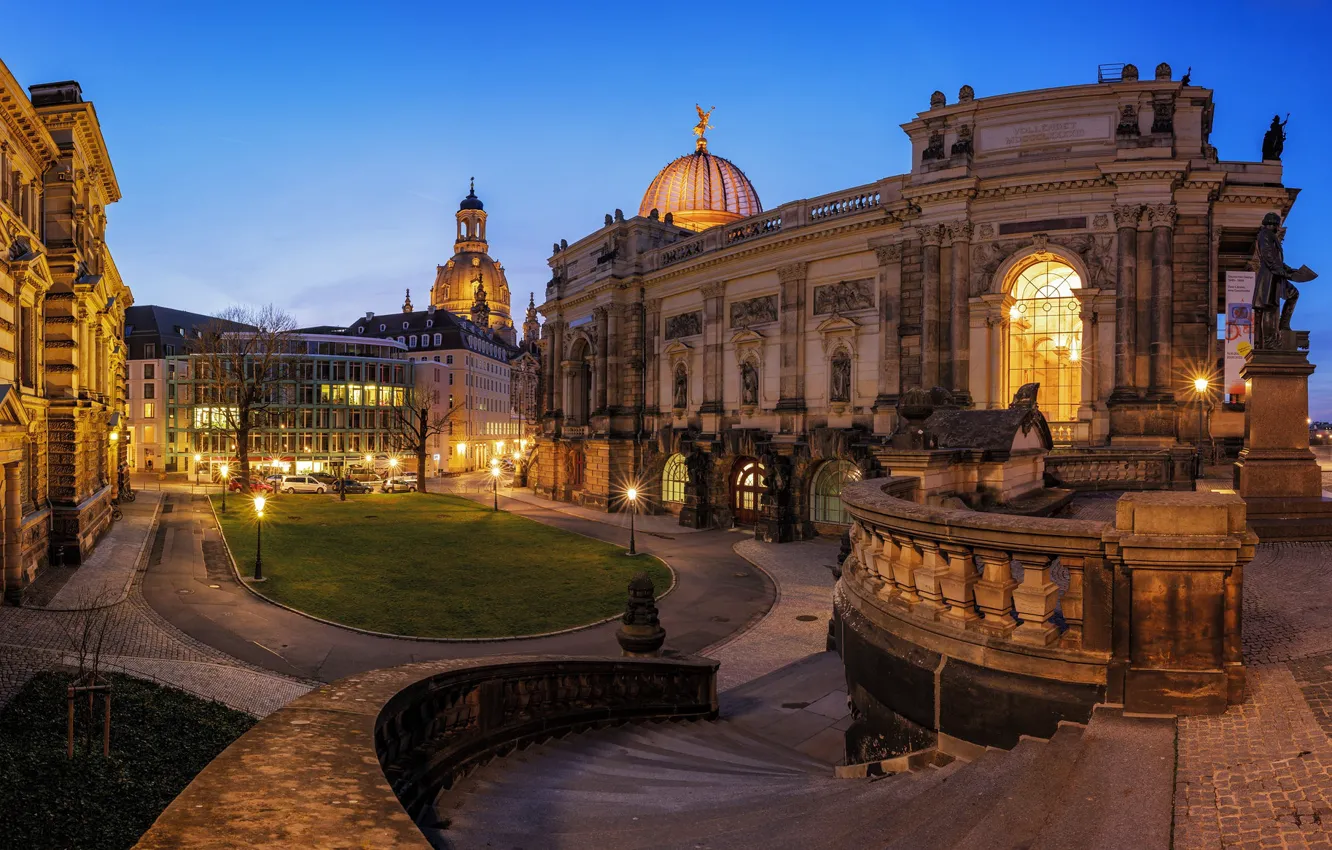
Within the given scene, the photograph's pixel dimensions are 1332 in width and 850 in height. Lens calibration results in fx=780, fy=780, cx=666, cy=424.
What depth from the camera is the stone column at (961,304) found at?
95.9 ft

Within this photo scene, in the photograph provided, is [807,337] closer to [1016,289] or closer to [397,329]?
[1016,289]

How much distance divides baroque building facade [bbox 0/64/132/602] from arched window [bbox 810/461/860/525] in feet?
87.8

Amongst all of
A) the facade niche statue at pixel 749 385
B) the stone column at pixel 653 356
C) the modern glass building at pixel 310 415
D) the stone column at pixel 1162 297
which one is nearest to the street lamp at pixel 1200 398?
the stone column at pixel 1162 297

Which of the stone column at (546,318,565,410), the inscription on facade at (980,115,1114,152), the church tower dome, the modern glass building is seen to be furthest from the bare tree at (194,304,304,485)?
the church tower dome

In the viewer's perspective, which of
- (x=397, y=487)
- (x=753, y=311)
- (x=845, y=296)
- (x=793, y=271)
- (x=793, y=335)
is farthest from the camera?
(x=397, y=487)

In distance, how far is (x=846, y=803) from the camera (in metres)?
5.08

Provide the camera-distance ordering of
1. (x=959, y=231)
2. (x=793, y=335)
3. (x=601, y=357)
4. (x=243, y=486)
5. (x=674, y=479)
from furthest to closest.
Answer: (x=243, y=486) → (x=601, y=357) → (x=674, y=479) → (x=793, y=335) → (x=959, y=231)

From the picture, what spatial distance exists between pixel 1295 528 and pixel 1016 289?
19.2 m

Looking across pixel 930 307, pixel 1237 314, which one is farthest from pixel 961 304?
pixel 1237 314

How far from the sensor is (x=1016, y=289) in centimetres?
2942

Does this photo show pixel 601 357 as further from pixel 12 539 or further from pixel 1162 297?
pixel 12 539

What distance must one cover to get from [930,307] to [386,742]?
1119 inches

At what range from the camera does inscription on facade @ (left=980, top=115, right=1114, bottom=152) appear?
89.7 ft

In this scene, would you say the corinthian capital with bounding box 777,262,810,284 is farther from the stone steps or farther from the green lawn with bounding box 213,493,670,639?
the stone steps
